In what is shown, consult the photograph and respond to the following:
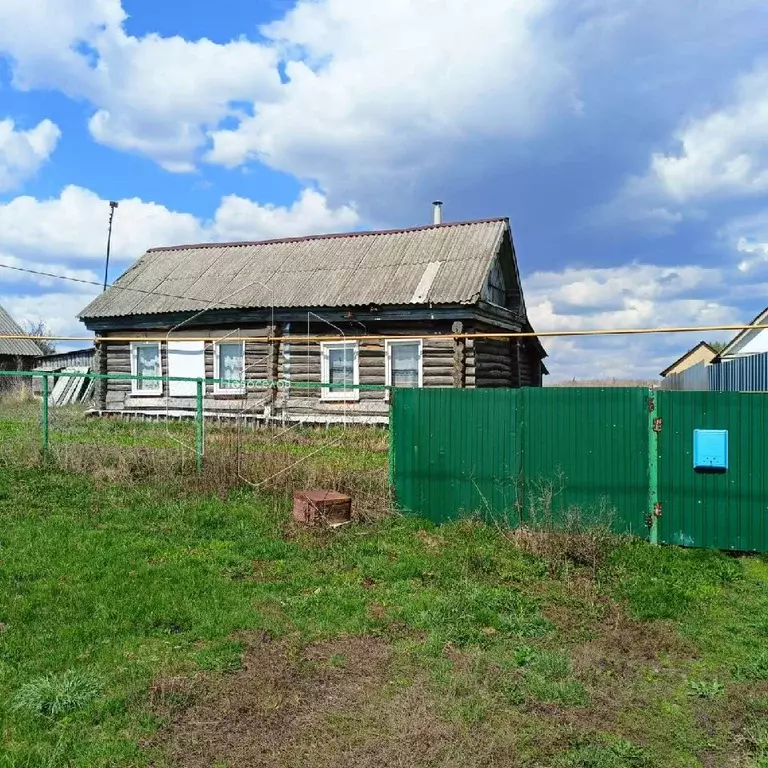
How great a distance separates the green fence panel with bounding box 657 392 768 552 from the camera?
738 cm

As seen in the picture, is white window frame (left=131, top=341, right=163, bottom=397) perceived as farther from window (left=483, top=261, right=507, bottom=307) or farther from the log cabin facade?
window (left=483, top=261, right=507, bottom=307)

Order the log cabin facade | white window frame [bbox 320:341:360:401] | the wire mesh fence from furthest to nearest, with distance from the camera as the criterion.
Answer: white window frame [bbox 320:341:360:401], the log cabin facade, the wire mesh fence

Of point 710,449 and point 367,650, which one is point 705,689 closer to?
point 367,650

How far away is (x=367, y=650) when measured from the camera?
4.93m

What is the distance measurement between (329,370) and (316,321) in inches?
50.7

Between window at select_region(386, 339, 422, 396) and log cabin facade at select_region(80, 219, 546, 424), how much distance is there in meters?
0.03

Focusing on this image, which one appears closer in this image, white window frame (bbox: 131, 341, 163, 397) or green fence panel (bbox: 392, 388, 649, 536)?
green fence panel (bbox: 392, 388, 649, 536)

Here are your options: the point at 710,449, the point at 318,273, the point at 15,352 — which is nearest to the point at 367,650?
the point at 710,449

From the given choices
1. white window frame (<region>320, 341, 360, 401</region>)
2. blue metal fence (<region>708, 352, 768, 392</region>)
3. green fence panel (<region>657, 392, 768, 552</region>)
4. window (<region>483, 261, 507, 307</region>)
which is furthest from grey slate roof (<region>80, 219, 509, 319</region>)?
green fence panel (<region>657, 392, 768, 552</region>)

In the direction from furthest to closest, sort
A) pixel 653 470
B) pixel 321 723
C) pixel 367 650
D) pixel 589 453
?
pixel 589 453, pixel 653 470, pixel 367 650, pixel 321 723

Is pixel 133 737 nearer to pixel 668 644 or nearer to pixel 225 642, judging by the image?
pixel 225 642

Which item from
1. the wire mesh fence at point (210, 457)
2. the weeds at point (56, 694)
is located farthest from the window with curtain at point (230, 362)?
the weeds at point (56, 694)

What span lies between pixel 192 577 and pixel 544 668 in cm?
333

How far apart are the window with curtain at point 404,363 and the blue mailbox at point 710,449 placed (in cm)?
939
